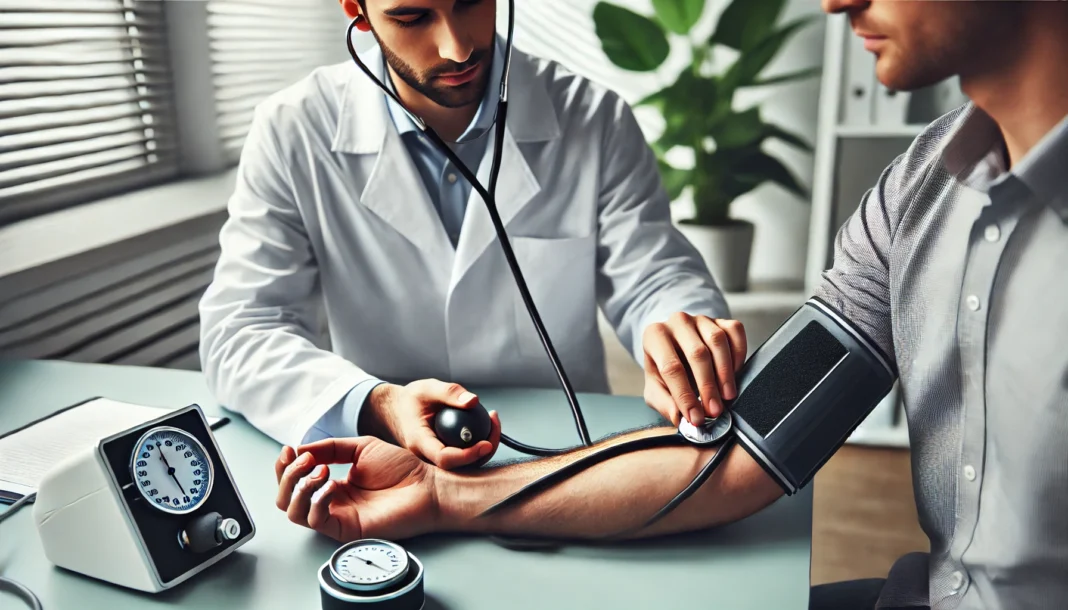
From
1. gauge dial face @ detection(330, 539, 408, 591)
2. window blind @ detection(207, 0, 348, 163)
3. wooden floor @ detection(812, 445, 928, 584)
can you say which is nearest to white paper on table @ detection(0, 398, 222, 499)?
gauge dial face @ detection(330, 539, 408, 591)

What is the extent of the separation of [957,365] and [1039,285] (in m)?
0.10

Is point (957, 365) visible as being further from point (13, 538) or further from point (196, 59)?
point (196, 59)

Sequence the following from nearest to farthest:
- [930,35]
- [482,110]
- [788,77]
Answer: [930,35]
[482,110]
[788,77]

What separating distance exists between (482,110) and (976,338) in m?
0.69

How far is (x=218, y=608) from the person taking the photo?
61 cm

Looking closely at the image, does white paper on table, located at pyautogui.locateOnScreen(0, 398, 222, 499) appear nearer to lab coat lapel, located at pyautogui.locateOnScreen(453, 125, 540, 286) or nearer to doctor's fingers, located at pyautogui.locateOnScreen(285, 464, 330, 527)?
doctor's fingers, located at pyautogui.locateOnScreen(285, 464, 330, 527)

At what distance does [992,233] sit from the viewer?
0.61 meters

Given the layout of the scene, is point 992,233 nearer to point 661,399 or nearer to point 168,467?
point 661,399

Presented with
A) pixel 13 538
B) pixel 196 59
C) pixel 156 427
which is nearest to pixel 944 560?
pixel 156 427

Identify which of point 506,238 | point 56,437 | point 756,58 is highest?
point 756,58

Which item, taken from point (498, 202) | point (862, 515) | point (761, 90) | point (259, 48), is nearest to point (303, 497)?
point (498, 202)

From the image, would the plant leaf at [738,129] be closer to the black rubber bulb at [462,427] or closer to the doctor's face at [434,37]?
the doctor's face at [434,37]

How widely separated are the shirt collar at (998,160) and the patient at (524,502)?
0.29 metres

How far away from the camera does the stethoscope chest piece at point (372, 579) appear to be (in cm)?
57
